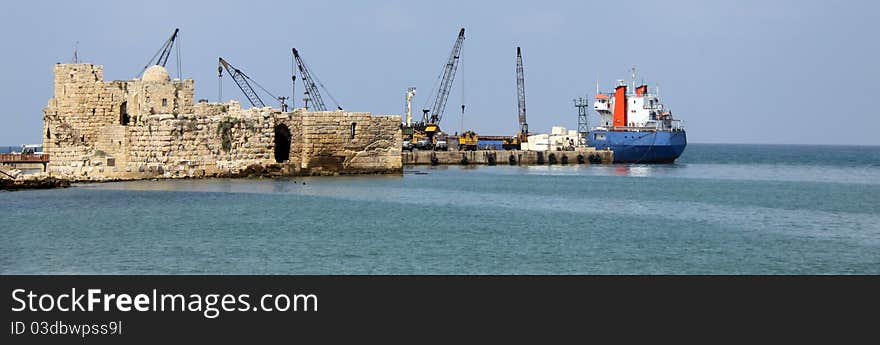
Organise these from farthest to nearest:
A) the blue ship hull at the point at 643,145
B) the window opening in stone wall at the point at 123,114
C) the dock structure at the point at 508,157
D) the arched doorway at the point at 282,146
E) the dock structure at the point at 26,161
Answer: the blue ship hull at the point at 643,145 < the dock structure at the point at 508,157 < the dock structure at the point at 26,161 < the arched doorway at the point at 282,146 < the window opening in stone wall at the point at 123,114

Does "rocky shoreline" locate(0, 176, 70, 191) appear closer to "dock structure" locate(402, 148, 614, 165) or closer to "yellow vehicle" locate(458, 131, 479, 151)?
"dock structure" locate(402, 148, 614, 165)

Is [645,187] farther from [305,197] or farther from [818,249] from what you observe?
[818,249]

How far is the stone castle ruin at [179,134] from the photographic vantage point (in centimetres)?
3522

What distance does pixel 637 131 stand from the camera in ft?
234

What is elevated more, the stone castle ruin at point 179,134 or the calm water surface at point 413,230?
the stone castle ruin at point 179,134

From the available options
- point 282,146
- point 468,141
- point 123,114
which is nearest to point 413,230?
point 282,146

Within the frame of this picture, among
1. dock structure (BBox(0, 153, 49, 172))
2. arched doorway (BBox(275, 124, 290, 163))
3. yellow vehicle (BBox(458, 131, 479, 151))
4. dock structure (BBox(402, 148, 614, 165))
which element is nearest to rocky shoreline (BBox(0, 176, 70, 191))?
dock structure (BBox(0, 153, 49, 172))

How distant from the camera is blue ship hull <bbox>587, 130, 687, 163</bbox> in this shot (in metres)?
70.6

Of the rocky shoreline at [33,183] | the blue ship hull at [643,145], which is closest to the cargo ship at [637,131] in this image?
the blue ship hull at [643,145]

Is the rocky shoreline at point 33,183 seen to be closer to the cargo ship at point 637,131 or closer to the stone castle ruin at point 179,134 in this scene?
the stone castle ruin at point 179,134

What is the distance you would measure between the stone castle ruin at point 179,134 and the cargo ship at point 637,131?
3460 cm
